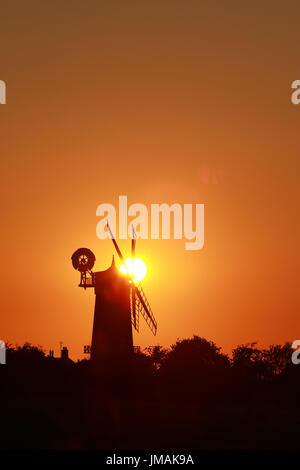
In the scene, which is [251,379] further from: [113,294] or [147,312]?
[113,294]

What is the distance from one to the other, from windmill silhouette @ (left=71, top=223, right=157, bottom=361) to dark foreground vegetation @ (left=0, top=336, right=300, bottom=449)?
4.48 feet

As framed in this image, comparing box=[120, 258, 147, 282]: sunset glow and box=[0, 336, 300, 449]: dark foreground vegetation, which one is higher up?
box=[120, 258, 147, 282]: sunset glow

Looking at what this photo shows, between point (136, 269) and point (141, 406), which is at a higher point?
point (136, 269)

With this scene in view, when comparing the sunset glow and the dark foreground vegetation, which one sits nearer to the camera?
the dark foreground vegetation

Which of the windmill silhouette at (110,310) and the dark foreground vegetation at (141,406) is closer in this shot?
the dark foreground vegetation at (141,406)

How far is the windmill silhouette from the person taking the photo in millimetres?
64438

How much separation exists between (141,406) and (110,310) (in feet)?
34.8

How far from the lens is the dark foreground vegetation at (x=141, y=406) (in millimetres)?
42000

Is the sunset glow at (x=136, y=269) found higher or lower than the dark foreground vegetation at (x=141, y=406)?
higher

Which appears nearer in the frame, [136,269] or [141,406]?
[141,406]

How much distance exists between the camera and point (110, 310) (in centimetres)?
6462

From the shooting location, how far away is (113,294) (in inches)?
2564

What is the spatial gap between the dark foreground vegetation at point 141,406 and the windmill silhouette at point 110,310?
1.37m

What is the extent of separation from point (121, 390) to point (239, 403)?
8.77 m
